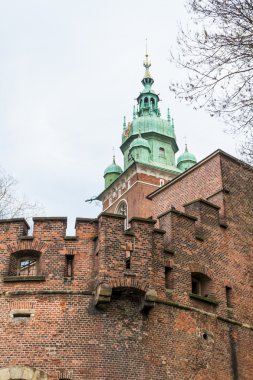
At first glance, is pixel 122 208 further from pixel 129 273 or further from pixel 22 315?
pixel 22 315

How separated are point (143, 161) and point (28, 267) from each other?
34.1 meters

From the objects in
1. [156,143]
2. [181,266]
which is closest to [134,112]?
[156,143]

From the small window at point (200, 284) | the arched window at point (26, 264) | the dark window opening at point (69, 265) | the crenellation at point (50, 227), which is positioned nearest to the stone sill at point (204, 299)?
the small window at point (200, 284)

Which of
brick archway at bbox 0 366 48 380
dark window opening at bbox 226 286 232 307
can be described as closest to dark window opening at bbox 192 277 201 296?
dark window opening at bbox 226 286 232 307

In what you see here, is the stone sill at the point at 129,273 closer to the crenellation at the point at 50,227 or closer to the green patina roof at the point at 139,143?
the crenellation at the point at 50,227

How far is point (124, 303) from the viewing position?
617 inches

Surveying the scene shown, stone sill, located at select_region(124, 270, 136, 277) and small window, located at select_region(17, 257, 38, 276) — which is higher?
small window, located at select_region(17, 257, 38, 276)

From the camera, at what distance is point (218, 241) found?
61.4 ft

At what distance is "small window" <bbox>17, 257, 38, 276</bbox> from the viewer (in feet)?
54.5

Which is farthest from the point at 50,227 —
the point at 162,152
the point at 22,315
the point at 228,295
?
the point at 162,152

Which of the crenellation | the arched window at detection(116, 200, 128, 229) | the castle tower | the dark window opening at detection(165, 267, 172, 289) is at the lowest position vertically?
the dark window opening at detection(165, 267, 172, 289)

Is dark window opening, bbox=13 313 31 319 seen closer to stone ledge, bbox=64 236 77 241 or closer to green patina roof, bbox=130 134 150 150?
stone ledge, bbox=64 236 77 241

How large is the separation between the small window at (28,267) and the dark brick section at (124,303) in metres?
0.28

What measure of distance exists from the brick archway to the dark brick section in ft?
0.32
